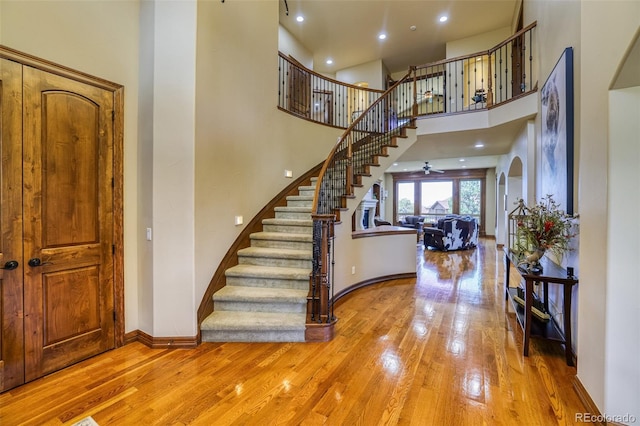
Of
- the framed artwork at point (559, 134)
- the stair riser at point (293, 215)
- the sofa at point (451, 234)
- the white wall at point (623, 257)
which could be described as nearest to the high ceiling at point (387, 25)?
the framed artwork at point (559, 134)

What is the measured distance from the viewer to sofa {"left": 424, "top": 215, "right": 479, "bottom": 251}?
820 centimetres

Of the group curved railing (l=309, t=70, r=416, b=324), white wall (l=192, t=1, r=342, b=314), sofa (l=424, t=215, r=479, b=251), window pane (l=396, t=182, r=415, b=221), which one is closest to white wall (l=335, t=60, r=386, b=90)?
curved railing (l=309, t=70, r=416, b=324)

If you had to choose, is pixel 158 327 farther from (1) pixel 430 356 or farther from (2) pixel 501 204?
(2) pixel 501 204

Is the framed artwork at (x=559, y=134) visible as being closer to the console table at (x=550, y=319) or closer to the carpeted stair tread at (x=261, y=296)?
the console table at (x=550, y=319)

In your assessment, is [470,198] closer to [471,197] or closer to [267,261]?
[471,197]

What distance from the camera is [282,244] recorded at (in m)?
3.71

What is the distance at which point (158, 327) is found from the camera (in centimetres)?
263

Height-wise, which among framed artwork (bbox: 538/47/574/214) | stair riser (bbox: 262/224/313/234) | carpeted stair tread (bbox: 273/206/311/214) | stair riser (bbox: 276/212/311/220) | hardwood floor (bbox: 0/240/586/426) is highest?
framed artwork (bbox: 538/47/574/214)

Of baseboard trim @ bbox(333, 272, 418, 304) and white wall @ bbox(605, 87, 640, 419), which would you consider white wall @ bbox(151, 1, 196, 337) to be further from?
white wall @ bbox(605, 87, 640, 419)

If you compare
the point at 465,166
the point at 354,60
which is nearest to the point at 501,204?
the point at 465,166

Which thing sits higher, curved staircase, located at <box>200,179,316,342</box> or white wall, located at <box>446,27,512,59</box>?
white wall, located at <box>446,27,512,59</box>

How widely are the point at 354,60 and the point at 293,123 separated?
201 inches

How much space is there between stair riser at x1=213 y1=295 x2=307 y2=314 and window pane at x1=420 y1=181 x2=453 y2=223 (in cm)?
1062

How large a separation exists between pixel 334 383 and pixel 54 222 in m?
2.56
